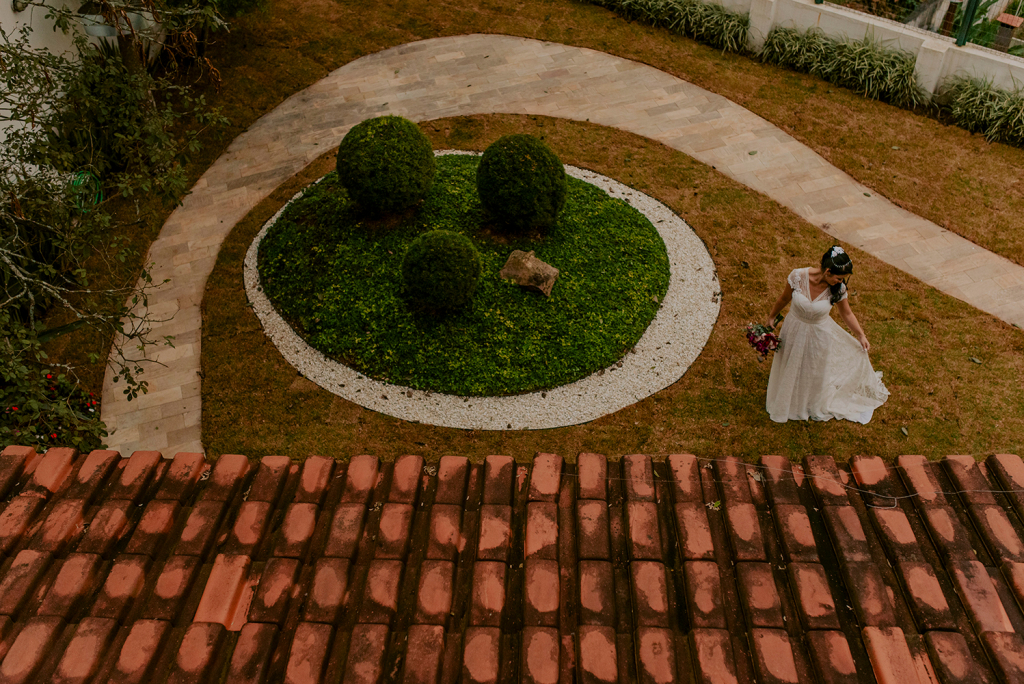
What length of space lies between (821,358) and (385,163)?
556 centimetres

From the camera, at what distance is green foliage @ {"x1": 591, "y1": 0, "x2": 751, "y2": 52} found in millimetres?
13508

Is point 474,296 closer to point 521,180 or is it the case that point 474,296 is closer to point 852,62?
point 521,180

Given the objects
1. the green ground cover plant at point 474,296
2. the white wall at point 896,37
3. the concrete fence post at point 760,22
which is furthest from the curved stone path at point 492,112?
the white wall at point 896,37

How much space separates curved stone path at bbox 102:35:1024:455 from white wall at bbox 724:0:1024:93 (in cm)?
219

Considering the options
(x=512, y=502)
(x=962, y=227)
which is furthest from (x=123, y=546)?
(x=962, y=227)

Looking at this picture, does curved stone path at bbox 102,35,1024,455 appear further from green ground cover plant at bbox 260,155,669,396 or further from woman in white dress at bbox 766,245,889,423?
woman in white dress at bbox 766,245,889,423

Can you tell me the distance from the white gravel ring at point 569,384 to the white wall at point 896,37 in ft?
20.5

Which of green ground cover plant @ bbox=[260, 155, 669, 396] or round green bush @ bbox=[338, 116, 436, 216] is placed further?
round green bush @ bbox=[338, 116, 436, 216]

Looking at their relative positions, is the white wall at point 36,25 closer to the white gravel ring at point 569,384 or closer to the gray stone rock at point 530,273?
the white gravel ring at point 569,384

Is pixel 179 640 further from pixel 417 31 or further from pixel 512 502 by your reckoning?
pixel 417 31

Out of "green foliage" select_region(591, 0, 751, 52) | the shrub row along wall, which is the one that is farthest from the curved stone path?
the shrub row along wall

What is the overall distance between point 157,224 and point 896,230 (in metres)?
10.8

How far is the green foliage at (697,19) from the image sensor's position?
532 inches

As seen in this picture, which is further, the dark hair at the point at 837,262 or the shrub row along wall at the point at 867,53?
the shrub row along wall at the point at 867,53
